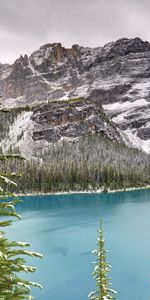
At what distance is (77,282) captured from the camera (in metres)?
47.4

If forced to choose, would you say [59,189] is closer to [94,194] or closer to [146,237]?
[94,194]

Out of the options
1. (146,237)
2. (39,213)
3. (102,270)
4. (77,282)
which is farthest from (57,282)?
(39,213)

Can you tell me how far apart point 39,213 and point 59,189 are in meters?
62.2

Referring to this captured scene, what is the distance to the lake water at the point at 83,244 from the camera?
148ft

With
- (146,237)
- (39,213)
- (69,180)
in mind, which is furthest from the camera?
(69,180)

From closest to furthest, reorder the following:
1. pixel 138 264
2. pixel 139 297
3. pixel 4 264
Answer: pixel 4 264 → pixel 139 297 → pixel 138 264

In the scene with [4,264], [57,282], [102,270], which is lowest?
[57,282]

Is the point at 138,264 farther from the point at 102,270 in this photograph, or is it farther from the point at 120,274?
the point at 102,270

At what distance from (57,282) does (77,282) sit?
8.85ft

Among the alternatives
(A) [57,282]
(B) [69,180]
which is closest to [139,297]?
(A) [57,282]

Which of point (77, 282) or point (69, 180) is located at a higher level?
point (69, 180)

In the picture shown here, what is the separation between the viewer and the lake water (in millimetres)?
45125

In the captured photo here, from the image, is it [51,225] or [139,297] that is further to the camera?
[51,225]

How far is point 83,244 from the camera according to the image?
68.5 meters
